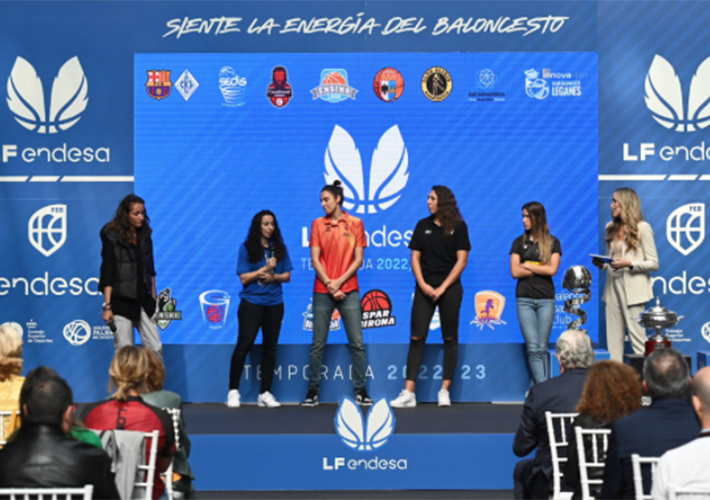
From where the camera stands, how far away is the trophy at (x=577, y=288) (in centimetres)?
580

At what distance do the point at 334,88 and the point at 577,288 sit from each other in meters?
2.18

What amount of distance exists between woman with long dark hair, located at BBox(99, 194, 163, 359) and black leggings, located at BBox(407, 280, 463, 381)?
5.77 feet

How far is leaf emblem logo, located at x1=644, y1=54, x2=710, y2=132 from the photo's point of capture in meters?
6.29

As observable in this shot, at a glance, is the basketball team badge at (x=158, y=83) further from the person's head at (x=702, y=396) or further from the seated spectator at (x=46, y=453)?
the person's head at (x=702, y=396)

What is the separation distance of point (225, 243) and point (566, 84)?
266cm

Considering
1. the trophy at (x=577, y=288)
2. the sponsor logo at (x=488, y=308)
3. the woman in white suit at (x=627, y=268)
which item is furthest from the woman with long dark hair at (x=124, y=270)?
the woman in white suit at (x=627, y=268)

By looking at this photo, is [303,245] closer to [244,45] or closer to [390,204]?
[390,204]

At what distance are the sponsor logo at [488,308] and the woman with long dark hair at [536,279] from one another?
307mm

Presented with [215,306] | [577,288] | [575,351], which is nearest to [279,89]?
[215,306]

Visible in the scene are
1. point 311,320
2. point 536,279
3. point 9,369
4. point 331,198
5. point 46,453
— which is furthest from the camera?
point 311,320

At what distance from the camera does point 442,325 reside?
5883 millimetres

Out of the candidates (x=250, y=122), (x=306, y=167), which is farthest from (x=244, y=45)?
(x=306, y=167)

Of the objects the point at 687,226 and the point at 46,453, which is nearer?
the point at 46,453

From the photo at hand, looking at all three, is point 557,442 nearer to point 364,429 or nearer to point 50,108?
point 364,429
